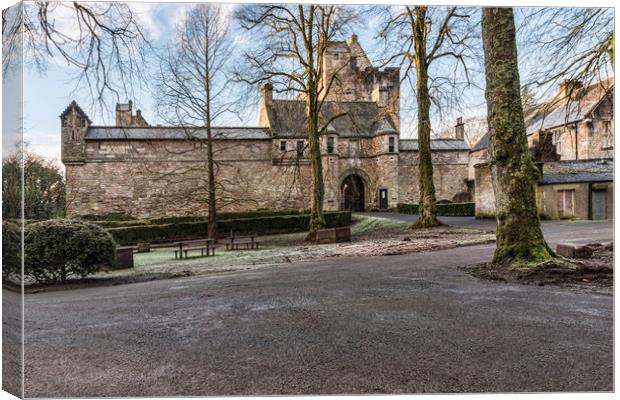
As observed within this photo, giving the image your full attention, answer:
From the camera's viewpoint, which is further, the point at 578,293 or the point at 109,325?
the point at 578,293

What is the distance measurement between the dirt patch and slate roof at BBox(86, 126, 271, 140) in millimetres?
2109

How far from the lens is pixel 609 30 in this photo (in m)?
2.89

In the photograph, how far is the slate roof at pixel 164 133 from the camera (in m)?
2.79

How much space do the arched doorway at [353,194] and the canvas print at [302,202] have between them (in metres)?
0.03

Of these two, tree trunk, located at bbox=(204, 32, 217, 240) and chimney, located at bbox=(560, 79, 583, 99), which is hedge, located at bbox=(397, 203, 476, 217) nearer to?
chimney, located at bbox=(560, 79, 583, 99)

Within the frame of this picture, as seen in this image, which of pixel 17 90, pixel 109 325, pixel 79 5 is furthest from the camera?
pixel 79 5

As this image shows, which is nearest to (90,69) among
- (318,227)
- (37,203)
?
(37,203)

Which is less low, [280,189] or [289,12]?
[289,12]

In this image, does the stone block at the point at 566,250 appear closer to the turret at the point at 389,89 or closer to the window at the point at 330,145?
the turret at the point at 389,89

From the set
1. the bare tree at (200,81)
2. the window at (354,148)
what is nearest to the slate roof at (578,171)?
the window at (354,148)

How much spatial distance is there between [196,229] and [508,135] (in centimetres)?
265

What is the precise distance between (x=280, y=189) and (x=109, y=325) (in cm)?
200

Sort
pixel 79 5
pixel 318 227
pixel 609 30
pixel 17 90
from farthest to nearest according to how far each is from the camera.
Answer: pixel 318 227 < pixel 609 30 < pixel 79 5 < pixel 17 90

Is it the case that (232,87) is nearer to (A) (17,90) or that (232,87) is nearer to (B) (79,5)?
(B) (79,5)
